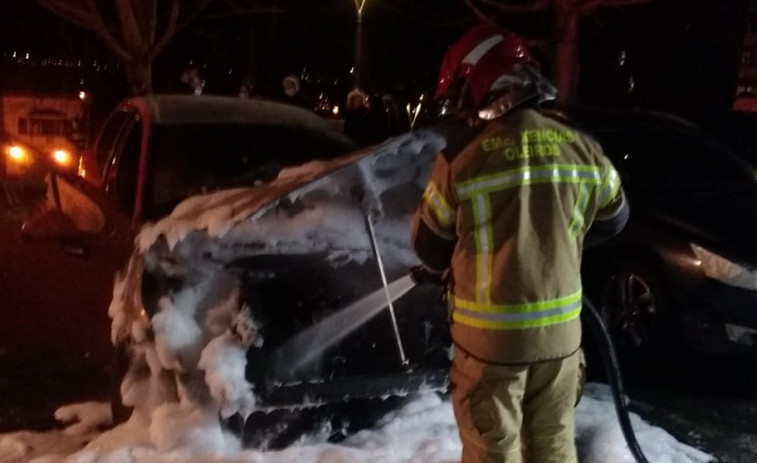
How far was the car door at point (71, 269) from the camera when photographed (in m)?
4.59

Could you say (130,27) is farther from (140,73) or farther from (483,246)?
(483,246)

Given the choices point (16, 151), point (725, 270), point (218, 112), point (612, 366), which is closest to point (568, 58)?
point (725, 270)

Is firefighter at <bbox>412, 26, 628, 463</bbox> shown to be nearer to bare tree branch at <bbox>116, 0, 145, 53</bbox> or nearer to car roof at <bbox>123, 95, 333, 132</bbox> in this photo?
car roof at <bbox>123, 95, 333, 132</bbox>

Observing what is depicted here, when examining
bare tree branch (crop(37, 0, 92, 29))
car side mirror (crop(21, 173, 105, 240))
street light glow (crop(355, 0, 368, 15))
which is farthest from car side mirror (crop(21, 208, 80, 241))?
street light glow (crop(355, 0, 368, 15))

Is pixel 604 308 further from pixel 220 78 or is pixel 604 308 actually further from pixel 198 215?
pixel 220 78

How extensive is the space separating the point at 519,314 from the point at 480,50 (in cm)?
86

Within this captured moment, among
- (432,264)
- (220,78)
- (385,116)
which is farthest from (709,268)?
(220,78)

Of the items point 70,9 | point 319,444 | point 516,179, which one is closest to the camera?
point 516,179

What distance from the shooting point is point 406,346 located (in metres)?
4.21

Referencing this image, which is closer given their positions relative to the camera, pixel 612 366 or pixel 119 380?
pixel 612 366

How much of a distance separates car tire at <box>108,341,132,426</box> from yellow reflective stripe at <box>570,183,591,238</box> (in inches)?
84.6

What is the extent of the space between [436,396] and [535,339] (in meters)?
1.52

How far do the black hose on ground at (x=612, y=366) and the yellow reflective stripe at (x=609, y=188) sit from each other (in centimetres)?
56

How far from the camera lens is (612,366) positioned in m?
3.88
